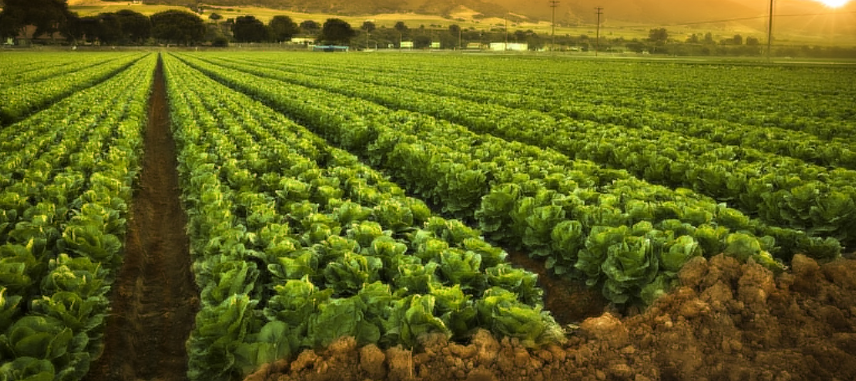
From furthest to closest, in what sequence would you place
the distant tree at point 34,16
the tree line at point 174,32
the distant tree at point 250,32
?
the distant tree at point 250,32, the tree line at point 174,32, the distant tree at point 34,16

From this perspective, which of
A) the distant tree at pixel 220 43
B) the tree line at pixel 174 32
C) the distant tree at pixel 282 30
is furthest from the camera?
the distant tree at pixel 282 30

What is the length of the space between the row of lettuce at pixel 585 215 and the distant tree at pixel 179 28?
422 feet

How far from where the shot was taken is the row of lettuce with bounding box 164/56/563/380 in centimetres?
407

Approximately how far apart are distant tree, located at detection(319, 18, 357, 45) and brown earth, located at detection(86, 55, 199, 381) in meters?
131

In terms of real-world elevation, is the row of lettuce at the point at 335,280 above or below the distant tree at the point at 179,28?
below

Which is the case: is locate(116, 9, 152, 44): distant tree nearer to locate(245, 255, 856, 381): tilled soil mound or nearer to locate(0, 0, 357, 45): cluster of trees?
locate(0, 0, 357, 45): cluster of trees

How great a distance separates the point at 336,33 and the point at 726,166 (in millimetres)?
135242

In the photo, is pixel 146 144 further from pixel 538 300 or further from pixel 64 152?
pixel 538 300

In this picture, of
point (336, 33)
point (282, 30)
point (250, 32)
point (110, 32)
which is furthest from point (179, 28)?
point (336, 33)

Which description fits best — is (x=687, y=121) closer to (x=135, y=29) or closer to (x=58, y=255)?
(x=58, y=255)

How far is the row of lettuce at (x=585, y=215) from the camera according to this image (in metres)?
5.52

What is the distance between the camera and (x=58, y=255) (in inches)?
227

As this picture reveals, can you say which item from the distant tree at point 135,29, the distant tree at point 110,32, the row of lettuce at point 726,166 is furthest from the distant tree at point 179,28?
the row of lettuce at point 726,166

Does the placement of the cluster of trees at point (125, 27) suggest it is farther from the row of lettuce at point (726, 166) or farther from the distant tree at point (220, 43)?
the row of lettuce at point (726, 166)
